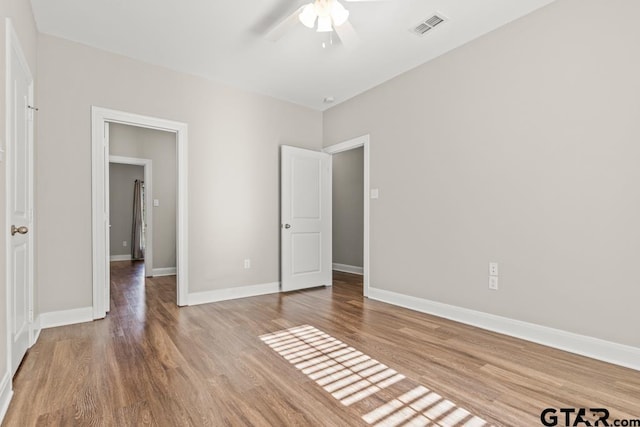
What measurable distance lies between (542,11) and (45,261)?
472 cm

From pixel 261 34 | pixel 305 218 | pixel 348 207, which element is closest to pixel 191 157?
pixel 261 34

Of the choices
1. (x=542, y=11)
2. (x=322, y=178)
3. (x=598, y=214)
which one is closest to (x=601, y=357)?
(x=598, y=214)

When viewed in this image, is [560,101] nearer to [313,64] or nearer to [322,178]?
[313,64]

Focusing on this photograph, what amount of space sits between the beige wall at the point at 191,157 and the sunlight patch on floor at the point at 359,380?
1658 mm

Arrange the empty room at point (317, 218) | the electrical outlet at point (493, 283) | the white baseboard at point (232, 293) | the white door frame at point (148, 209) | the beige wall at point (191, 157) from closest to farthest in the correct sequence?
the empty room at point (317, 218) < the electrical outlet at point (493, 283) < the beige wall at point (191, 157) < the white baseboard at point (232, 293) < the white door frame at point (148, 209)

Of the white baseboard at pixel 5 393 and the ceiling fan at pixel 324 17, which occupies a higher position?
the ceiling fan at pixel 324 17

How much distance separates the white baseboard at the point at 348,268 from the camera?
5.88 meters

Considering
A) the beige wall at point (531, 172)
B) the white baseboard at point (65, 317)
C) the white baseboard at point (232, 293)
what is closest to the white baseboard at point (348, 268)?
the white baseboard at point (232, 293)

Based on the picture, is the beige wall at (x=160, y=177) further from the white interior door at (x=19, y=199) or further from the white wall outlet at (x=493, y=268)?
the white wall outlet at (x=493, y=268)

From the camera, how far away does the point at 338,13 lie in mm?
2234

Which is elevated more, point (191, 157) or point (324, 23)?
point (324, 23)

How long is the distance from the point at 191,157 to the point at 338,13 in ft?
7.67

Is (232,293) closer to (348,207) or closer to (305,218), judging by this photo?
(305,218)

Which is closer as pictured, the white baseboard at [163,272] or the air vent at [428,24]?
the air vent at [428,24]
